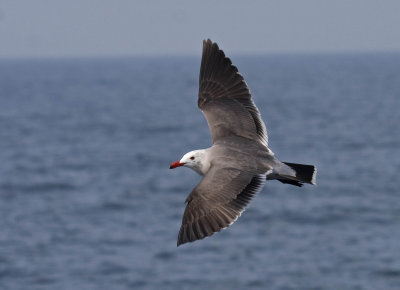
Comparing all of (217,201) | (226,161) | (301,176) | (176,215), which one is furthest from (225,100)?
(176,215)

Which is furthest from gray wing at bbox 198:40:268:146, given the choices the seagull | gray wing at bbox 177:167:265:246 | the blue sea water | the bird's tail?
the blue sea water

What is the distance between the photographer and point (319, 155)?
72375 millimetres

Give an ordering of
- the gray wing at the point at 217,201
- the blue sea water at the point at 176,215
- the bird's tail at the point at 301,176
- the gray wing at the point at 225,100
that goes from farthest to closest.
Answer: the blue sea water at the point at 176,215 < the gray wing at the point at 225,100 < the bird's tail at the point at 301,176 < the gray wing at the point at 217,201

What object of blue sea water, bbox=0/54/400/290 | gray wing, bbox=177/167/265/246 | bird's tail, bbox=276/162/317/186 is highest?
blue sea water, bbox=0/54/400/290

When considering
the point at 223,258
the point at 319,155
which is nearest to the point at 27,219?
the point at 223,258

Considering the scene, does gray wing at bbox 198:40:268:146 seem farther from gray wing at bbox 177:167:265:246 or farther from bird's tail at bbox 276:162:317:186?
gray wing at bbox 177:167:265:246

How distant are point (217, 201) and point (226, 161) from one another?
82cm

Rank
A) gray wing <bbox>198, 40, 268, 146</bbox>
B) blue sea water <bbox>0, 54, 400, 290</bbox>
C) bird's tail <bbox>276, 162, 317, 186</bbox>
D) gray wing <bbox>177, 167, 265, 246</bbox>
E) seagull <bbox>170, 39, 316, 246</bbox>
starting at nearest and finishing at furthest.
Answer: gray wing <bbox>177, 167, 265, 246</bbox> < seagull <bbox>170, 39, 316, 246</bbox> < bird's tail <bbox>276, 162, 317, 186</bbox> < gray wing <bbox>198, 40, 268, 146</bbox> < blue sea water <bbox>0, 54, 400, 290</bbox>

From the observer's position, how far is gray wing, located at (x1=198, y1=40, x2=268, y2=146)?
1212cm

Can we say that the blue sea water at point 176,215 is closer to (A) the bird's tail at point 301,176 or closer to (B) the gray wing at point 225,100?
(B) the gray wing at point 225,100

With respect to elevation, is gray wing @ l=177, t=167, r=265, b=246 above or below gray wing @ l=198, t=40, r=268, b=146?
below

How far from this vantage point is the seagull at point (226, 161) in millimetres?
10391

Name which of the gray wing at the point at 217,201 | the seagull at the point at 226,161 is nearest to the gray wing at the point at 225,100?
the seagull at the point at 226,161

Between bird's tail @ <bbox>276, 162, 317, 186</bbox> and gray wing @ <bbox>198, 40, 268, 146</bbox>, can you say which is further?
gray wing @ <bbox>198, 40, 268, 146</bbox>
